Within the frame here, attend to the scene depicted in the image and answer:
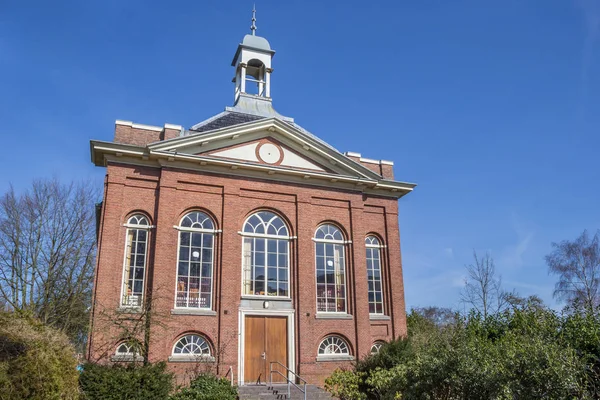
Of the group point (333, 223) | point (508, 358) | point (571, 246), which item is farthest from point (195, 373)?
point (571, 246)

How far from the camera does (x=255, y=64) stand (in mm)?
26234

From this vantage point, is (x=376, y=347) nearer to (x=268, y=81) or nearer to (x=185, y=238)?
(x=185, y=238)

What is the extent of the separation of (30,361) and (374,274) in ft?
48.6

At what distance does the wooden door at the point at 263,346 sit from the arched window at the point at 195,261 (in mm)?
1934

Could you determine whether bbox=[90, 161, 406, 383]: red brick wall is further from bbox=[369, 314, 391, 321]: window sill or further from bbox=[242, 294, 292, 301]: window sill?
bbox=[242, 294, 292, 301]: window sill

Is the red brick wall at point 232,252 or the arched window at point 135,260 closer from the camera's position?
the red brick wall at point 232,252

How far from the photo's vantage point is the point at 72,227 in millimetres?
29797

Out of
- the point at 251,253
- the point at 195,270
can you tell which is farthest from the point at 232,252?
the point at 195,270

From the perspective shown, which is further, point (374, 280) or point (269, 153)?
point (374, 280)

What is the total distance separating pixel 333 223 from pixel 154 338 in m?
9.02

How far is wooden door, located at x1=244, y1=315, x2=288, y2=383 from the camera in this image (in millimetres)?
18766

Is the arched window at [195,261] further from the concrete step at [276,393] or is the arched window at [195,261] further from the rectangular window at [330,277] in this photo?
the rectangular window at [330,277]

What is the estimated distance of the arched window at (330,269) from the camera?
2098 centimetres

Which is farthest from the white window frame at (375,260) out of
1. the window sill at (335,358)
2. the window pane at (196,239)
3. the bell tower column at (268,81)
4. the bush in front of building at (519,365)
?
the bell tower column at (268,81)
